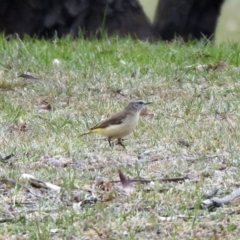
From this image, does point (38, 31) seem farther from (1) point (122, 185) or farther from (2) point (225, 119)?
(1) point (122, 185)

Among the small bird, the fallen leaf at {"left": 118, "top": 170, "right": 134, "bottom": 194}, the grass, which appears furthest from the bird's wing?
the fallen leaf at {"left": 118, "top": 170, "right": 134, "bottom": 194}

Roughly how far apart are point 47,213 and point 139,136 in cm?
235

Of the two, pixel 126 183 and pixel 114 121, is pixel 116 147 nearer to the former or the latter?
pixel 114 121

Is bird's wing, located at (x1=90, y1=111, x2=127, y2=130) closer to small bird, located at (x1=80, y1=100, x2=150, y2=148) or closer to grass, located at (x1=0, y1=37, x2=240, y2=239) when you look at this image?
small bird, located at (x1=80, y1=100, x2=150, y2=148)

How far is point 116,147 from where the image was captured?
7.90m

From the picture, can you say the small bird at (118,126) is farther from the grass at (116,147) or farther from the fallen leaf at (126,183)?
the fallen leaf at (126,183)

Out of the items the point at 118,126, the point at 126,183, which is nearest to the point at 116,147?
the point at 118,126

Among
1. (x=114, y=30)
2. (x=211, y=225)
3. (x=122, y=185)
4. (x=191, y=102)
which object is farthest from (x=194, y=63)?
(x=211, y=225)

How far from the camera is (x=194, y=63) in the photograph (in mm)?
11273

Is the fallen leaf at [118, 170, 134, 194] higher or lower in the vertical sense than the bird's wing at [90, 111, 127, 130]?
higher

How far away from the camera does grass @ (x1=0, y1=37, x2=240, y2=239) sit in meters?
5.96

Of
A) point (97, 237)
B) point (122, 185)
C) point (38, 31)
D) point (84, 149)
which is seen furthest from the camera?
point (38, 31)

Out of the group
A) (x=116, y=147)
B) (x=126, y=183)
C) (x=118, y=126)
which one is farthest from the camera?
(x=118, y=126)

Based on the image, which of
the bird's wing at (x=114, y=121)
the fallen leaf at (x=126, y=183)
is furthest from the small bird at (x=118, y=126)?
the fallen leaf at (x=126, y=183)
